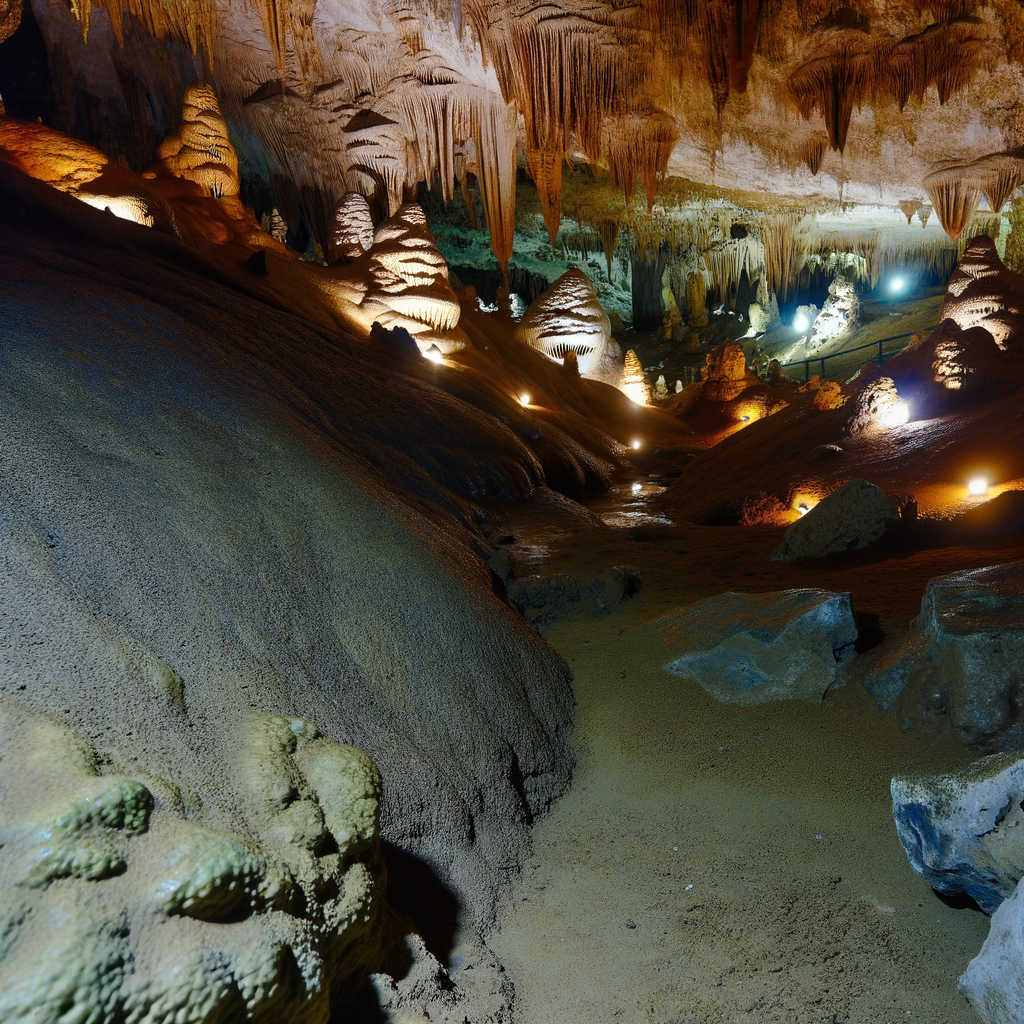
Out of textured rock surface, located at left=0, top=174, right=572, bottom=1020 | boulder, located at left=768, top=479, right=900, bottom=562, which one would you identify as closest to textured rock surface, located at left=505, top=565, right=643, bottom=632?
textured rock surface, located at left=0, top=174, right=572, bottom=1020

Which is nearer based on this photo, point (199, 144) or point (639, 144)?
point (639, 144)

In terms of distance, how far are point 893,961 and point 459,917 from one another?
4.64 feet

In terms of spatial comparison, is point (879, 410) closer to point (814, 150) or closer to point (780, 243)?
point (814, 150)

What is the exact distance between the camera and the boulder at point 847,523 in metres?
5.77

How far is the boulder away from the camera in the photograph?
5.77m

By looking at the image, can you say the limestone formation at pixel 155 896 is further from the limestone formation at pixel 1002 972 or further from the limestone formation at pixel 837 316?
the limestone formation at pixel 837 316

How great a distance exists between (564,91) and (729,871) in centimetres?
1103

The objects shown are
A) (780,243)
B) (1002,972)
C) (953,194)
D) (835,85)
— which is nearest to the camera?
(1002,972)

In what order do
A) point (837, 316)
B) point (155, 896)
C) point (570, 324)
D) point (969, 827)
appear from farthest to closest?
1. point (837, 316)
2. point (570, 324)
3. point (969, 827)
4. point (155, 896)

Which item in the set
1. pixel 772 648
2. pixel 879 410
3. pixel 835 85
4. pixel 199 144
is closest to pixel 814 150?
pixel 835 85

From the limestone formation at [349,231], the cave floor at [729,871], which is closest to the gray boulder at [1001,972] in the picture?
the cave floor at [729,871]

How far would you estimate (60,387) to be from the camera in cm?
300

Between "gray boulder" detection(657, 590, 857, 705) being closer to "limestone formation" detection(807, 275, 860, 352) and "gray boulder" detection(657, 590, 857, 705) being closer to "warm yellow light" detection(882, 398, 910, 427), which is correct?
"warm yellow light" detection(882, 398, 910, 427)

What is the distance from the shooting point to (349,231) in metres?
14.3
